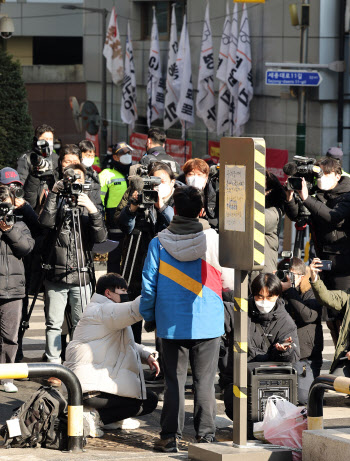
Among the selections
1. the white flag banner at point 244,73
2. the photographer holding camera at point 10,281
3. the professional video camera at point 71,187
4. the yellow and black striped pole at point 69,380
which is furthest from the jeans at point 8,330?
the white flag banner at point 244,73

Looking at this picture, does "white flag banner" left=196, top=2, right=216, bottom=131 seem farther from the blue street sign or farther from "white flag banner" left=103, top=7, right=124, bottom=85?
the blue street sign

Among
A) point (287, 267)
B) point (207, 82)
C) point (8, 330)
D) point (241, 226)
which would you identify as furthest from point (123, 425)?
point (207, 82)

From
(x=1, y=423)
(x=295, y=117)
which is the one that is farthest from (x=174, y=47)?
Answer: (x=1, y=423)

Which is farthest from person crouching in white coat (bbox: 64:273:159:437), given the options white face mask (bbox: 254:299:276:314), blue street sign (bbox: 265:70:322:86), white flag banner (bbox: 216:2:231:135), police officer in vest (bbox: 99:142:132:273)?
white flag banner (bbox: 216:2:231:135)

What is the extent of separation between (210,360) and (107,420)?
101 cm

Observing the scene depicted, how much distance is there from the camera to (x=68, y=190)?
8938mm

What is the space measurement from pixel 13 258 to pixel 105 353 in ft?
5.44

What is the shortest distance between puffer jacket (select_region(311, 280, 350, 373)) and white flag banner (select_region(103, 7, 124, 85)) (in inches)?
1182

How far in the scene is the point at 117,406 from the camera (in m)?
7.70

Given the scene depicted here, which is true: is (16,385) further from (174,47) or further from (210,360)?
(174,47)

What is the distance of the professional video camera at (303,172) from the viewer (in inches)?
352

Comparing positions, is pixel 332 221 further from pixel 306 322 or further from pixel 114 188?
pixel 114 188

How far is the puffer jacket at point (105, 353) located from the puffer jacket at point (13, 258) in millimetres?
1266

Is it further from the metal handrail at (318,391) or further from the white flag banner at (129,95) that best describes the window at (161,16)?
the metal handrail at (318,391)
